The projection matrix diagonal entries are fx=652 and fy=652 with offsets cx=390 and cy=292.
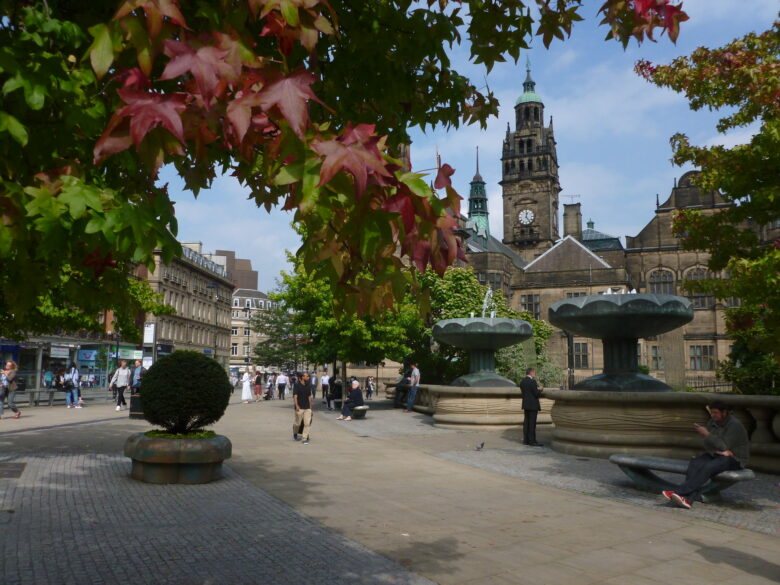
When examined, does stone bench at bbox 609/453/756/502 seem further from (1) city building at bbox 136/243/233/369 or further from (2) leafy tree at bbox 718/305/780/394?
(1) city building at bbox 136/243/233/369

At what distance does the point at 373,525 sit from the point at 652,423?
7025 millimetres

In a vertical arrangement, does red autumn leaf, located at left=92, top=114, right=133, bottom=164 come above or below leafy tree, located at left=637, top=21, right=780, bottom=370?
below

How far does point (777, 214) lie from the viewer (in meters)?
8.81

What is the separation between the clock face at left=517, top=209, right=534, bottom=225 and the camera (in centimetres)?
9788

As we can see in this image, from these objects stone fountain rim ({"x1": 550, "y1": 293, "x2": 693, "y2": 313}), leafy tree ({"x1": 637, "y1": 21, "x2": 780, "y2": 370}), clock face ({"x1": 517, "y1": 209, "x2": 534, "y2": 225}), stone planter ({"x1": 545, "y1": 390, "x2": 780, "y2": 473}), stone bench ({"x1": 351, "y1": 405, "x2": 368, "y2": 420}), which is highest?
clock face ({"x1": 517, "y1": 209, "x2": 534, "y2": 225})

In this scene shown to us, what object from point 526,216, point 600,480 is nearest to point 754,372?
point 600,480

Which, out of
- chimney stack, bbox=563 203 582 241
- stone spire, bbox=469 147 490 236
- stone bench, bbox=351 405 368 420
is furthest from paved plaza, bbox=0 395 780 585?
stone spire, bbox=469 147 490 236

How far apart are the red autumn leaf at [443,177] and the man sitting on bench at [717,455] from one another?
22.5 ft

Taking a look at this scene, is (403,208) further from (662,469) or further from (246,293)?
(246,293)

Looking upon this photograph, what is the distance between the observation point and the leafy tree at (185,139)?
1.94 m

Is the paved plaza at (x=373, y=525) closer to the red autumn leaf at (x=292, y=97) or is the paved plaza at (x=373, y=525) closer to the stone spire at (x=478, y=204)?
the red autumn leaf at (x=292, y=97)

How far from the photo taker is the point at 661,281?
60.1m

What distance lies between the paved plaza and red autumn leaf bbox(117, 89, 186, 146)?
3.98m

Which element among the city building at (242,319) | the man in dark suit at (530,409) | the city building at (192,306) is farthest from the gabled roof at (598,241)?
the man in dark suit at (530,409)
